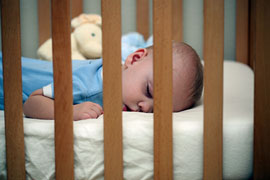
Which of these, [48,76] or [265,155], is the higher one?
[48,76]

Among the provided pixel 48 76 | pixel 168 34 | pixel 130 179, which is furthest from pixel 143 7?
pixel 130 179

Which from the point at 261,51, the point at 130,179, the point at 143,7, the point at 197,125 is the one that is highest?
the point at 143,7

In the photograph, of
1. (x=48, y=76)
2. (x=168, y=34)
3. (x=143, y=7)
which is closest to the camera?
(x=168, y=34)

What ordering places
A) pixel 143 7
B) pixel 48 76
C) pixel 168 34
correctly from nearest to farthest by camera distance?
pixel 168 34 → pixel 48 76 → pixel 143 7

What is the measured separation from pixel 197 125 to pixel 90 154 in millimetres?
268

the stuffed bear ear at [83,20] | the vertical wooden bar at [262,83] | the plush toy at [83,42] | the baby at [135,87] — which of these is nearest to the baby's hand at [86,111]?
the baby at [135,87]

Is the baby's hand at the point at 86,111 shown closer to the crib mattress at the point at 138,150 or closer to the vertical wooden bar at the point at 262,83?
the crib mattress at the point at 138,150

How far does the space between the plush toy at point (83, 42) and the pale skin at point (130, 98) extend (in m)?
0.62

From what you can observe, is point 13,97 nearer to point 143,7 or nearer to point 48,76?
point 48,76

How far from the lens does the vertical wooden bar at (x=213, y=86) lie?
1.74ft

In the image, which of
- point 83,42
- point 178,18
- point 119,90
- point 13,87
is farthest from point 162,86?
point 178,18

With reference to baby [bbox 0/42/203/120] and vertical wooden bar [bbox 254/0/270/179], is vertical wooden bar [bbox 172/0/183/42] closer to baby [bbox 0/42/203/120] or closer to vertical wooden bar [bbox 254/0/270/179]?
baby [bbox 0/42/203/120]

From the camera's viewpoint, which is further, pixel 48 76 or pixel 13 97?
pixel 48 76

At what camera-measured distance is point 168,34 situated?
0.53 metres
